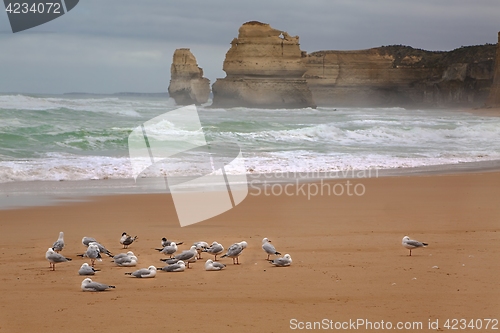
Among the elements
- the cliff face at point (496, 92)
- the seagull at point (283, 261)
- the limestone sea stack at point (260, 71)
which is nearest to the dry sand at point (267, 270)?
the seagull at point (283, 261)

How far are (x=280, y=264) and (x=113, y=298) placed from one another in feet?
5.96

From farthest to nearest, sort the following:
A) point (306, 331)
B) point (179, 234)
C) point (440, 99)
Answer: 1. point (440, 99)
2. point (179, 234)
3. point (306, 331)

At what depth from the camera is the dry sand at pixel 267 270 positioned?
4945 mm

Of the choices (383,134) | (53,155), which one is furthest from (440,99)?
(53,155)

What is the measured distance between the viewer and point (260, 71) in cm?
6238

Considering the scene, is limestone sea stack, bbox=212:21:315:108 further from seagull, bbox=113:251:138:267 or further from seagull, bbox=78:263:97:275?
seagull, bbox=78:263:97:275

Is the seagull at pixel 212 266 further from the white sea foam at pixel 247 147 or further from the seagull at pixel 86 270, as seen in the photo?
the white sea foam at pixel 247 147

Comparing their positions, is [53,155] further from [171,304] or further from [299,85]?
[299,85]

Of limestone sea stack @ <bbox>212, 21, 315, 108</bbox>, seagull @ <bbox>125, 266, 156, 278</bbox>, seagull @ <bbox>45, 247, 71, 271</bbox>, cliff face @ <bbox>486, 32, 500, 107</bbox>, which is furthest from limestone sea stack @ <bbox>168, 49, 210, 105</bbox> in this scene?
seagull @ <bbox>125, 266, 156, 278</bbox>

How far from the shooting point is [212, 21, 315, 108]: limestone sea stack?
6162 centimetres

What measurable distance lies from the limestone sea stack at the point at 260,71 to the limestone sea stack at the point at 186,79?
55.0 ft

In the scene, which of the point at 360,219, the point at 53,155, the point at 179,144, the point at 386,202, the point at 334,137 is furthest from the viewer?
the point at 334,137

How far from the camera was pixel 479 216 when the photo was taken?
9789 mm

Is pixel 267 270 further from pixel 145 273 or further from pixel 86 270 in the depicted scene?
pixel 86 270
